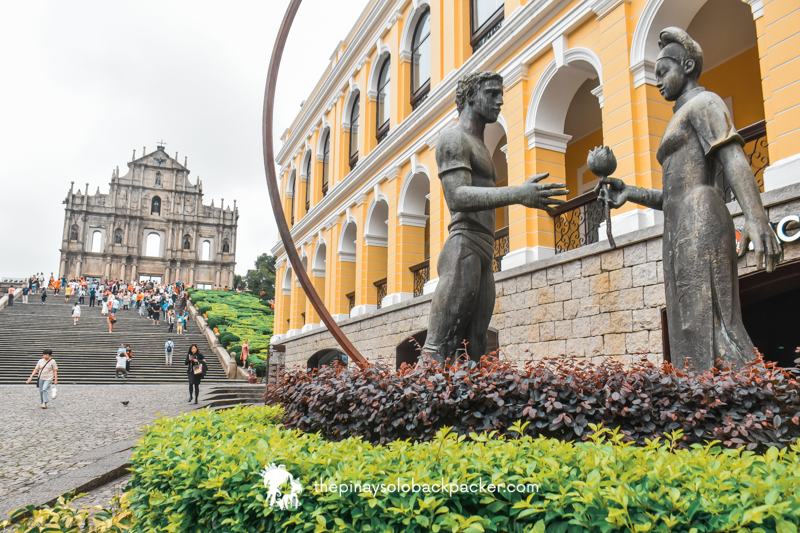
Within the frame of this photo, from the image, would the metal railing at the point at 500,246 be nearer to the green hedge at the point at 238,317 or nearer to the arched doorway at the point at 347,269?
the arched doorway at the point at 347,269

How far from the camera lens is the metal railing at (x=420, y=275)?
583 inches

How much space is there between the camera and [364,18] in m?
19.5

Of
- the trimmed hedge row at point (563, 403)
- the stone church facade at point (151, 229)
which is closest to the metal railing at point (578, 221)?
the trimmed hedge row at point (563, 403)

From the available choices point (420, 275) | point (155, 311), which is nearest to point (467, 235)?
point (420, 275)

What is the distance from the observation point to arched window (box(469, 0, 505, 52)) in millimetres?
12508

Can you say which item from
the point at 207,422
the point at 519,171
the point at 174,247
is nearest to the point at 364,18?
the point at 519,171

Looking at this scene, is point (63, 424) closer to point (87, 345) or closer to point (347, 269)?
point (347, 269)

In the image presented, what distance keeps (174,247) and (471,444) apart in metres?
75.4

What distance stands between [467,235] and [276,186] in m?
2.25

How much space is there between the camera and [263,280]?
69.3 meters

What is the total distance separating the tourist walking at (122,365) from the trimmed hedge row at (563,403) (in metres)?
19.5

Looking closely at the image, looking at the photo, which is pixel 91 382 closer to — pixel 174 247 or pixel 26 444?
pixel 26 444

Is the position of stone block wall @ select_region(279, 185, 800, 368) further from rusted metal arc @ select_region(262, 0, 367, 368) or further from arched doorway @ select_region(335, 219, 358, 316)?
arched doorway @ select_region(335, 219, 358, 316)

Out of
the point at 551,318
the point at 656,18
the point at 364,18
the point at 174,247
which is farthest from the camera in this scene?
the point at 174,247
